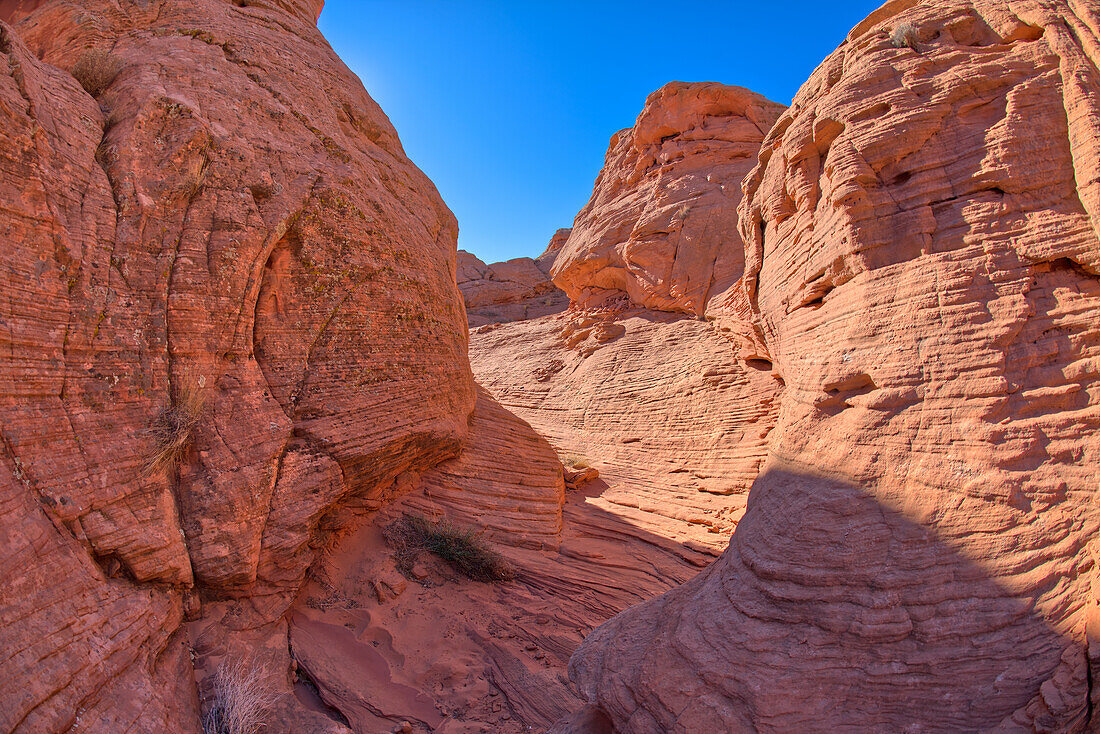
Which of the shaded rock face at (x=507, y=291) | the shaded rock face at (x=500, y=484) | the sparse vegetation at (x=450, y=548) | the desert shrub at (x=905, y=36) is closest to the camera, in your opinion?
the desert shrub at (x=905, y=36)

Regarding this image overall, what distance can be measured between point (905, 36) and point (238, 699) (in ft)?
23.9

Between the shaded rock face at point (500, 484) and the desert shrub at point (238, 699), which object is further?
the shaded rock face at point (500, 484)

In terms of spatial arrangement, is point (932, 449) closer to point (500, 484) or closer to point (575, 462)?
point (500, 484)

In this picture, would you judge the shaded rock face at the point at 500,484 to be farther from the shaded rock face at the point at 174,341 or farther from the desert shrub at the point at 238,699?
the desert shrub at the point at 238,699

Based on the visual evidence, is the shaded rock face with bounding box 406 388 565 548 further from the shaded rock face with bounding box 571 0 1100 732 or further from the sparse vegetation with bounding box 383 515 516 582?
the shaded rock face with bounding box 571 0 1100 732

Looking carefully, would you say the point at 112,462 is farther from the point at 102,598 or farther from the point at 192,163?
the point at 192,163

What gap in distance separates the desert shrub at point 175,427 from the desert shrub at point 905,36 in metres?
6.70

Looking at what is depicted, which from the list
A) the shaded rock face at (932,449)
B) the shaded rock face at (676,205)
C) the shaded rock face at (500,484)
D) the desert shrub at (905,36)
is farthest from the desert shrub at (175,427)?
the shaded rock face at (676,205)

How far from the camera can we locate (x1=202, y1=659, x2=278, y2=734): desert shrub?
124 inches

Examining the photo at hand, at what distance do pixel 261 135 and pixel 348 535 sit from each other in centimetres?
427

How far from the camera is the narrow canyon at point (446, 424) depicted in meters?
2.73

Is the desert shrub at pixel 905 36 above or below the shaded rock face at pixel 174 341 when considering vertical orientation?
above

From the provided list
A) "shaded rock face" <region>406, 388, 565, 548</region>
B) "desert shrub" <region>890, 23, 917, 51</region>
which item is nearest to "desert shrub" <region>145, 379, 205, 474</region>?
"shaded rock face" <region>406, 388, 565, 548</region>

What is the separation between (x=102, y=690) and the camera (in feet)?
9.30
